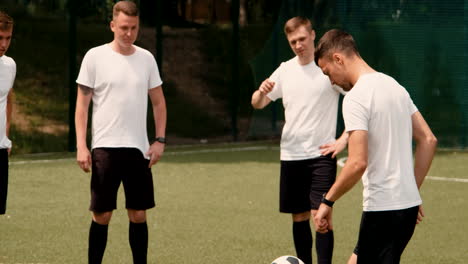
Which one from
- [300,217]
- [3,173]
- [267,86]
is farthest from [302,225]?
[3,173]

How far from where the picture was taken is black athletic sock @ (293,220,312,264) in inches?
297

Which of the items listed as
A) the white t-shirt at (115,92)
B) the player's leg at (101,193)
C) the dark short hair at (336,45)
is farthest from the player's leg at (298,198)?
the dark short hair at (336,45)

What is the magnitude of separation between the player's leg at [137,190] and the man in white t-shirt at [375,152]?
216 cm

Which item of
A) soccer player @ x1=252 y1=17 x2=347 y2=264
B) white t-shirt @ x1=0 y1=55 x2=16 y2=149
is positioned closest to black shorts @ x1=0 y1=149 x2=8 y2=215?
white t-shirt @ x1=0 y1=55 x2=16 y2=149

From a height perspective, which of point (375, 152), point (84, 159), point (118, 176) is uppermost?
point (375, 152)

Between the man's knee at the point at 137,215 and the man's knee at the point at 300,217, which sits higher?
the man's knee at the point at 137,215

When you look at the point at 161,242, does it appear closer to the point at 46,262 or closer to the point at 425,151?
the point at 46,262

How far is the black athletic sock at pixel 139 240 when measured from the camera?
7152 mm

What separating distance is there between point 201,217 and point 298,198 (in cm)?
294

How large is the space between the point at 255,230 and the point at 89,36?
795 centimetres

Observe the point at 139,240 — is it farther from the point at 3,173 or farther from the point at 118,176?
the point at 3,173

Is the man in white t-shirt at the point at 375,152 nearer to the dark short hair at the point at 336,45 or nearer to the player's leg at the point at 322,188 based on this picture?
the dark short hair at the point at 336,45

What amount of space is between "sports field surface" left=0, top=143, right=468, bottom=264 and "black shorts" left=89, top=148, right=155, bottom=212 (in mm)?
1235

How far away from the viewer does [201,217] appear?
33.9ft
